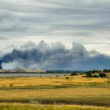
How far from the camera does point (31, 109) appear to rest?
973 inches

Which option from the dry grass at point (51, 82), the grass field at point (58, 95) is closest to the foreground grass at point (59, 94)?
the grass field at point (58, 95)

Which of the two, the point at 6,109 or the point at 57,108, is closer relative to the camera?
the point at 6,109

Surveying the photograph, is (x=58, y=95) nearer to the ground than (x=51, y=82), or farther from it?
nearer to the ground

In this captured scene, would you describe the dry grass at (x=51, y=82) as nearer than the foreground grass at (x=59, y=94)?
No

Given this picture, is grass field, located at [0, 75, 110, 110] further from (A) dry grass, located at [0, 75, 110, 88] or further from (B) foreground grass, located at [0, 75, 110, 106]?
(A) dry grass, located at [0, 75, 110, 88]

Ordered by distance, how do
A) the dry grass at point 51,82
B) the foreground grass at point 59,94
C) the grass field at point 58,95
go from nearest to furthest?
the grass field at point 58,95
the foreground grass at point 59,94
the dry grass at point 51,82

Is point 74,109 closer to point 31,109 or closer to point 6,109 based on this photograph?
point 31,109

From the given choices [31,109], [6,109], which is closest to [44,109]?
[31,109]

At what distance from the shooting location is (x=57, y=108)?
1027 inches

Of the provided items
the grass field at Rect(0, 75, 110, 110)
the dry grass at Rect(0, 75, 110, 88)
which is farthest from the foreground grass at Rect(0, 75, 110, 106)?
the dry grass at Rect(0, 75, 110, 88)

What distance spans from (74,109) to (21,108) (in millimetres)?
5572

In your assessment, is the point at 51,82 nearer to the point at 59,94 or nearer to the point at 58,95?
the point at 59,94

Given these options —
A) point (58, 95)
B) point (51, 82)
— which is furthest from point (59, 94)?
point (51, 82)

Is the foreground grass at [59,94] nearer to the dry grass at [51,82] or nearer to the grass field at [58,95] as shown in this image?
the grass field at [58,95]
